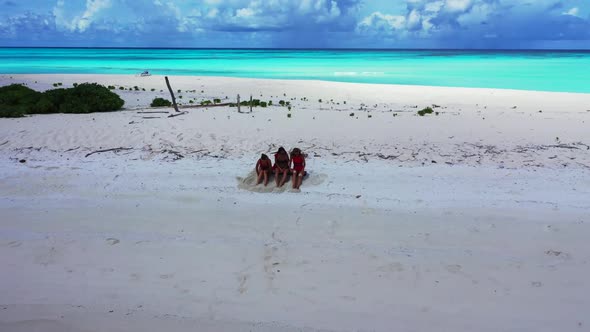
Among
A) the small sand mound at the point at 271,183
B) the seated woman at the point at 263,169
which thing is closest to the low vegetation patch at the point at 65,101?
the small sand mound at the point at 271,183

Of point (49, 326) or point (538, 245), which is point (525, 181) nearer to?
point (538, 245)

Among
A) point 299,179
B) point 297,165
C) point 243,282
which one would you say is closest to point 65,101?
point 297,165

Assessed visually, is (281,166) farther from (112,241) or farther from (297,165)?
(112,241)

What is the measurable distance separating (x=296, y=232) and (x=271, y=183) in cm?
184

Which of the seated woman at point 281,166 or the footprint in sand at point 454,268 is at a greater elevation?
the seated woman at point 281,166

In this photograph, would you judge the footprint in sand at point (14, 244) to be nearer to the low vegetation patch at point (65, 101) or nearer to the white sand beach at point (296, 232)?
the white sand beach at point (296, 232)

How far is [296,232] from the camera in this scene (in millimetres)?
5930

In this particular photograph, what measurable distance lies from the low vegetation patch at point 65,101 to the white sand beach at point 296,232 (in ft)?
8.95

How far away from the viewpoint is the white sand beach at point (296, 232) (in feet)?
14.0

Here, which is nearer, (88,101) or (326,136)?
(326,136)

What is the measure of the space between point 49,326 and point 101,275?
876mm

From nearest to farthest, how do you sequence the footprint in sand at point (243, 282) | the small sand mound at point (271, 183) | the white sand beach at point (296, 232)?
the white sand beach at point (296, 232)
the footprint in sand at point (243, 282)
the small sand mound at point (271, 183)

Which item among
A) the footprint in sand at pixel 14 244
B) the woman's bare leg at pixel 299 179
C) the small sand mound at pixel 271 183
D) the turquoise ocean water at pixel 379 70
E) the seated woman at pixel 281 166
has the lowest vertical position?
the footprint in sand at pixel 14 244

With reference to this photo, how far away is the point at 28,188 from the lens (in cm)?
756
